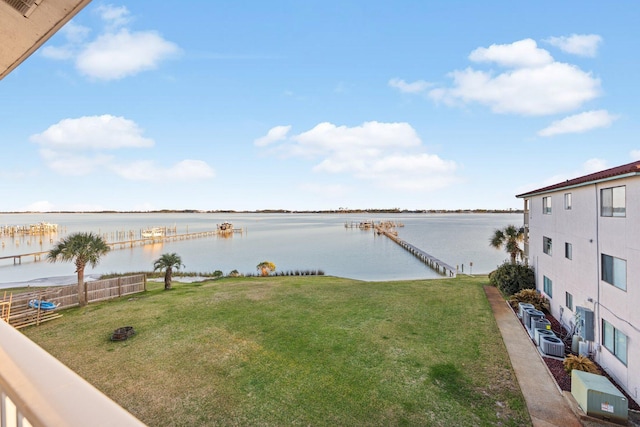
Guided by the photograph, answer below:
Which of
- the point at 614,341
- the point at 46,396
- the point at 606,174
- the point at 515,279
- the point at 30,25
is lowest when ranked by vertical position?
the point at 614,341

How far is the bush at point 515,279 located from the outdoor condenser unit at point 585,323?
26.1 ft

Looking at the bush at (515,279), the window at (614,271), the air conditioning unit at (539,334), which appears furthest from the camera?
the bush at (515,279)

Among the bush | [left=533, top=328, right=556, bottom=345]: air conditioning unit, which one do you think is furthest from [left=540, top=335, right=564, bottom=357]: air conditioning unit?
the bush

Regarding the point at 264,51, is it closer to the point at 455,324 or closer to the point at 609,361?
the point at 455,324

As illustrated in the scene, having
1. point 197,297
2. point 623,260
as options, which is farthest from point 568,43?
point 197,297

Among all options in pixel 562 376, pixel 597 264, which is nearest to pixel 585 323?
pixel 597 264

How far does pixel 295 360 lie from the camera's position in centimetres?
1088

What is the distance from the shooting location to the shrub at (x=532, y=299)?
55.7 ft

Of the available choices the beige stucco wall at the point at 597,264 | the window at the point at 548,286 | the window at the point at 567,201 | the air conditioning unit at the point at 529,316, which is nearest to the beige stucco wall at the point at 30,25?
the beige stucco wall at the point at 597,264

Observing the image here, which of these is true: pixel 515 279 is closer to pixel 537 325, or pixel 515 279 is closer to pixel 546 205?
pixel 546 205

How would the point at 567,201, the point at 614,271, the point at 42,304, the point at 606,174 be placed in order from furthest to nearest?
1. the point at 42,304
2. the point at 567,201
3. the point at 606,174
4. the point at 614,271

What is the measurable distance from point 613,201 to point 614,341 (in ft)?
15.5

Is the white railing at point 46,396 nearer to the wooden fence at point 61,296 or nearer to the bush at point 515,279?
the wooden fence at point 61,296

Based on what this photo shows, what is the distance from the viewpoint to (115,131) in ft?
112
